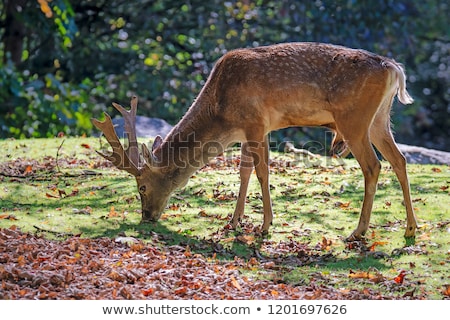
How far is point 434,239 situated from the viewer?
8.34 metres

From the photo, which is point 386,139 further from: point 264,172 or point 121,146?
point 121,146

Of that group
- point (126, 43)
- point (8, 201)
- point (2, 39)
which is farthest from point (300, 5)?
point (8, 201)

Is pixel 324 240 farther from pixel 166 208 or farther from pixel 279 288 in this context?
pixel 166 208

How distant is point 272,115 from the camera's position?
29.1 feet

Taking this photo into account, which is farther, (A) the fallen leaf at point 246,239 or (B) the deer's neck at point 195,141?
(B) the deer's neck at point 195,141

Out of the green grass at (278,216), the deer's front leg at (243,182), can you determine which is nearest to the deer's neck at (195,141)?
the deer's front leg at (243,182)

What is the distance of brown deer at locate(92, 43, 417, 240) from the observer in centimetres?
839

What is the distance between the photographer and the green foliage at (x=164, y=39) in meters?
16.8

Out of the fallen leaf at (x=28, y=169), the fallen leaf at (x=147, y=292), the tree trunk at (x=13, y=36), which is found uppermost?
the tree trunk at (x=13, y=36)

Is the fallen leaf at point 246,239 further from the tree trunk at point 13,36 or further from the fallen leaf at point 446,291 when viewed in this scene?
the tree trunk at point 13,36

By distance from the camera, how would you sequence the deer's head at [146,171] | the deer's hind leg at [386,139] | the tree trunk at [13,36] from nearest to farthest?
1. the deer's hind leg at [386,139]
2. the deer's head at [146,171]
3. the tree trunk at [13,36]

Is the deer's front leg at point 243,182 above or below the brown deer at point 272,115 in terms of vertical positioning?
below

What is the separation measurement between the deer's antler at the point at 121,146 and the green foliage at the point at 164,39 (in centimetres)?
758
